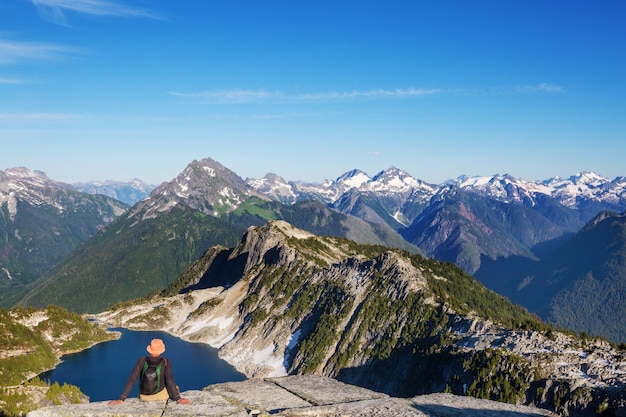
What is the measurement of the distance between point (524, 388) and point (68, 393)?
68990 millimetres

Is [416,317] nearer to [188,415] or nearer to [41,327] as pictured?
[188,415]

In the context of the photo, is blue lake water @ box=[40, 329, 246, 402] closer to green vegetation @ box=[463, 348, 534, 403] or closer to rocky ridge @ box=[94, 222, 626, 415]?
rocky ridge @ box=[94, 222, 626, 415]

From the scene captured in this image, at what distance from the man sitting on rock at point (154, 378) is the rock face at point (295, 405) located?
1.52 feet

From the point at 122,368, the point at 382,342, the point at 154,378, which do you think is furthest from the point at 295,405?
the point at 122,368

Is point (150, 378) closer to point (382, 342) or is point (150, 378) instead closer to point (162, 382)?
point (162, 382)

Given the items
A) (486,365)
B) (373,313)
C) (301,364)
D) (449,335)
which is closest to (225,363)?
(301,364)

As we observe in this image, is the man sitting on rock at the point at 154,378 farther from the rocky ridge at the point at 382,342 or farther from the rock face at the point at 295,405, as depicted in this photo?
the rocky ridge at the point at 382,342

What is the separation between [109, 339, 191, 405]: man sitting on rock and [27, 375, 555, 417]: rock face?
464 millimetres

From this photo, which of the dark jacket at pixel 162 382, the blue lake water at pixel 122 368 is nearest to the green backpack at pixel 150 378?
the dark jacket at pixel 162 382

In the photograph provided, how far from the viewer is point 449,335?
380 ft

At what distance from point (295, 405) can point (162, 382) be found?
1077 centimetres

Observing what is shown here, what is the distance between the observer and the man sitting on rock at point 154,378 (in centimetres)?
2738

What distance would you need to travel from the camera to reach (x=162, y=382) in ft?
93.0

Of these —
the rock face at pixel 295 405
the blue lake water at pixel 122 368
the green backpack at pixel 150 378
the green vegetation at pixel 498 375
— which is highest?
the green backpack at pixel 150 378
